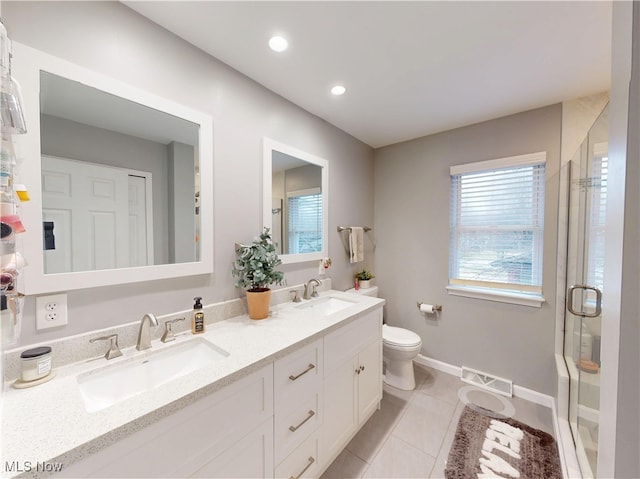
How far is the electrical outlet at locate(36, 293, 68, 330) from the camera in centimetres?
97

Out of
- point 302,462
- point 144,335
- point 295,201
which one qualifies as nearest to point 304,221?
point 295,201

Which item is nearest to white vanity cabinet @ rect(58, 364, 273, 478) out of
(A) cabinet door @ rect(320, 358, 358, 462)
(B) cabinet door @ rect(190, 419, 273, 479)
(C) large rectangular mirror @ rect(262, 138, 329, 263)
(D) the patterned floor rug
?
(B) cabinet door @ rect(190, 419, 273, 479)

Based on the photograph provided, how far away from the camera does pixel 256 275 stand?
1.50 metres

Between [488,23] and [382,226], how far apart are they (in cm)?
191

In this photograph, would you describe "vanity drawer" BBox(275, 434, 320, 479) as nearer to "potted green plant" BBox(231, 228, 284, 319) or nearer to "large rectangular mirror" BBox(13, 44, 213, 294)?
"potted green plant" BBox(231, 228, 284, 319)

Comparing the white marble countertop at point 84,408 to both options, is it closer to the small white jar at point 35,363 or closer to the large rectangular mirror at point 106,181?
the small white jar at point 35,363

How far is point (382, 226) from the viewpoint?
293cm

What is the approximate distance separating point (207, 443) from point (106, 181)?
116cm

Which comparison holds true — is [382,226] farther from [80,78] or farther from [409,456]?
[80,78]

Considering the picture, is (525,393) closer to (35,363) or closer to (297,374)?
(297,374)

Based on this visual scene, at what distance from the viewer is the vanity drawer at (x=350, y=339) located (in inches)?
56.7

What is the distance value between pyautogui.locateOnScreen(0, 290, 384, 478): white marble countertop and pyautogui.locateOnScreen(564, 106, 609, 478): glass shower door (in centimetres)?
148

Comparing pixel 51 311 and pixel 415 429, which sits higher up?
pixel 51 311

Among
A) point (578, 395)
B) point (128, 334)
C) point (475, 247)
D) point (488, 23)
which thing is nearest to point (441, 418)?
point (578, 395)
